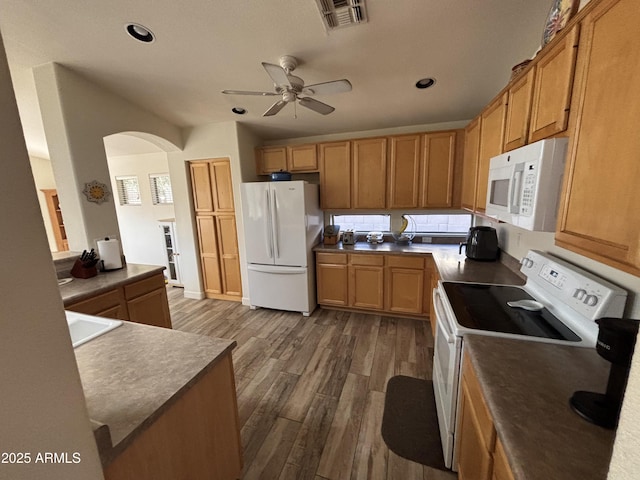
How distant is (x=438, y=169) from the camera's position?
310cm

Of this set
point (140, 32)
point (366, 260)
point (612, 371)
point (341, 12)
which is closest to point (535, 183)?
point (612, 371)

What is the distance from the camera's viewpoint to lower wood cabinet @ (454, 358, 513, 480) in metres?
0.84

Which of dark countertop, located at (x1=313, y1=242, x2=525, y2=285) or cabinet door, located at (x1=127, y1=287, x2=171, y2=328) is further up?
dark countertop, located at (x1=313, y1=242, x2=525, y2=285)

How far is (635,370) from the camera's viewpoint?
378 mm

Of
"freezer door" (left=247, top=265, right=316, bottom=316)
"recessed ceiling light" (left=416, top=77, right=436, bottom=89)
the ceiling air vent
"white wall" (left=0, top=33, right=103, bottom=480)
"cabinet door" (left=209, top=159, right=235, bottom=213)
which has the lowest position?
"freezer door" (left=247, top=265, right=316, bottom=316)

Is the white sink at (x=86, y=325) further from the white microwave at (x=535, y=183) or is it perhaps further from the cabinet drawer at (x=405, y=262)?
the cabinet drawer at (x=405, y=262)

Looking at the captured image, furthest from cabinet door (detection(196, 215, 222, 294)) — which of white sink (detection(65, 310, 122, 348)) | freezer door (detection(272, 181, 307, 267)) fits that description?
white sink (detection(65, 310, 122, 348))

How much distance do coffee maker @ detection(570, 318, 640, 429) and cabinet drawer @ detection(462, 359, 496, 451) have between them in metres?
0.25

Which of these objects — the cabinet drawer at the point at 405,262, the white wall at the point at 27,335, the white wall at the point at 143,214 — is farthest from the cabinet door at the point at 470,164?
the white wall at the point at 143,214

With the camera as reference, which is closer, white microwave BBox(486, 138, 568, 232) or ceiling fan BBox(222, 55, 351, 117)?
white microwave BBox(486, 138, 568, 232)

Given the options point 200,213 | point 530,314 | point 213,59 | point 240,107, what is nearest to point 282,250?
point 200,213

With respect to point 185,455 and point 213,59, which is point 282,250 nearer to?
point 213,59

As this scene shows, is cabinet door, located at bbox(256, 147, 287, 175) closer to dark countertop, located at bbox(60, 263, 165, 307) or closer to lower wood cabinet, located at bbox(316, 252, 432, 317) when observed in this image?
lower wood cabinet, located at bbox(316, 252, 432, 317)

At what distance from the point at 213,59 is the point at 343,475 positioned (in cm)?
317
